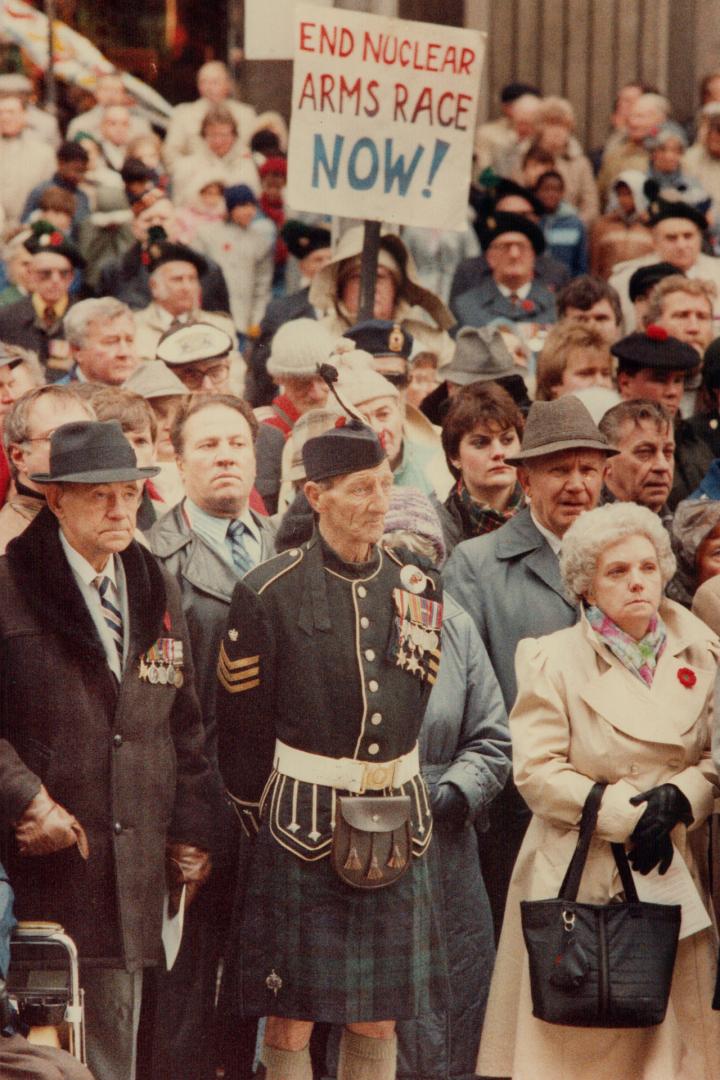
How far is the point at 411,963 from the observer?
Answer: 5949mm

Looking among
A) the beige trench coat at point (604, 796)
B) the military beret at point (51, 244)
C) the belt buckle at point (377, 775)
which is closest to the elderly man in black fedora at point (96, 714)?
the belt buckle at point (377, 775)

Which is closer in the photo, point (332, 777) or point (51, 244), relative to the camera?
point (332, 777)

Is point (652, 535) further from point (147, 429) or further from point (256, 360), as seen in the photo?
point (256, 360)

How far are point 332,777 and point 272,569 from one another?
602 mm

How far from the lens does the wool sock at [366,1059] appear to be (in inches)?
234

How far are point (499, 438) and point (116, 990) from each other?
2.49 meters

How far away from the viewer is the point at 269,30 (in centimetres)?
829

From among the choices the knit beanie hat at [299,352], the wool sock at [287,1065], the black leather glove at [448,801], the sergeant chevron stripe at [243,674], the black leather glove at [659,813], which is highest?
the knit beanie hat at [299,352]

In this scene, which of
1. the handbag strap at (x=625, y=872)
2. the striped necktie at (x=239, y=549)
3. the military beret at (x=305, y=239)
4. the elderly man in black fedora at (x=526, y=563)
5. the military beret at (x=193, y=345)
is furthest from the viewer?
the military beret at (x=305, y=239)

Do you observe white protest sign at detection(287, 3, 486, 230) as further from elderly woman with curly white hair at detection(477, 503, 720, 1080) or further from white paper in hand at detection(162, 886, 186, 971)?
white paper in hand at detection(162, 886, 186, 971)

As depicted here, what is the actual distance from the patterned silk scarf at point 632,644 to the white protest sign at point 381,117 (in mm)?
2352

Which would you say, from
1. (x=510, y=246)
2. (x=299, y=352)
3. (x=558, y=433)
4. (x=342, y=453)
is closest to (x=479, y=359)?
(x=299, y=352)

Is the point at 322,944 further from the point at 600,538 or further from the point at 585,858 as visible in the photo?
the point at 600,538

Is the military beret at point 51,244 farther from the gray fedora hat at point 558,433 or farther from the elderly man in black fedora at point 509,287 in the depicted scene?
the gray fedora hat at point 558,433
